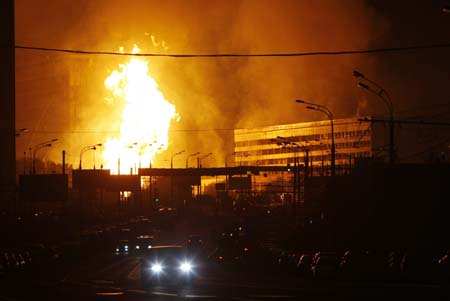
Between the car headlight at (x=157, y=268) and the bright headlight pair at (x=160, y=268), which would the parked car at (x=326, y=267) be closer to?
the bright headlight pair at (x=160, y=268)

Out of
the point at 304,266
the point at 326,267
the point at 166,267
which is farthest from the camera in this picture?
the point at 304,266

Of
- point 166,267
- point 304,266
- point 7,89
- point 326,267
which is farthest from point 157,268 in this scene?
point 7,89

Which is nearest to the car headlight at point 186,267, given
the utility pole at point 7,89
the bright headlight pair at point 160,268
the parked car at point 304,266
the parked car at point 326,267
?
the bright headlight pair at point 160,268

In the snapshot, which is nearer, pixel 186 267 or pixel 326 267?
pixel 186 267

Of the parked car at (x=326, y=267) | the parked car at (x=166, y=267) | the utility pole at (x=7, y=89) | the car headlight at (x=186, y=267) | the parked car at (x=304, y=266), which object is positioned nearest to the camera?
the parked car at (x=166, y=267)

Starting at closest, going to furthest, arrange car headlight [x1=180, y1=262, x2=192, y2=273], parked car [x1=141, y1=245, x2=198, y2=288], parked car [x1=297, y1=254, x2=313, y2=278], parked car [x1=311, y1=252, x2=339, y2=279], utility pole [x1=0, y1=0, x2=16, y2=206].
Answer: parked car [x1=141, y1=245, x2=198, y2=288] < car headlight [x1=180, y1=262, x2=192, y2=273] < parked car [x1=311, y1=252, x2=339, y2=279] < parked car [x1=297, y1=254, x2=313, y2=278] < utility pole [x1=0, y1=0, x2=16, y2=206]

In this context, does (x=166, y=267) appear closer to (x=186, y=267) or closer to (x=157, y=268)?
(x=157, y=268)

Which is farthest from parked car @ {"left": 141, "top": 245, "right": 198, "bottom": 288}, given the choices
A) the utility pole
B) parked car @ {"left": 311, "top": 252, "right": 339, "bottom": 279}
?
the utility pole

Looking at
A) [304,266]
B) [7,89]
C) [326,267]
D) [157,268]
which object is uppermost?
[7,89]

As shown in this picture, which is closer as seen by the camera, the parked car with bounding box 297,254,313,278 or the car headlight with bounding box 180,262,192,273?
the car headlight with bounding box 180,262,192,273

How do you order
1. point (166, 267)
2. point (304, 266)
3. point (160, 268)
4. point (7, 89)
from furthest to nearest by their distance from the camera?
point (7, 89) < point (304, 266) < point (166, 267) < point (160, 268)

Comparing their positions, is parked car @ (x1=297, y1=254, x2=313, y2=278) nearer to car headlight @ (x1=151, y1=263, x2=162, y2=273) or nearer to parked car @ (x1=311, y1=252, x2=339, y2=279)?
parked car @ (x1=311, y1=252, x2=339, y2=279)

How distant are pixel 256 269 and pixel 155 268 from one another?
65.3 feet

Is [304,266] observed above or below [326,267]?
below
